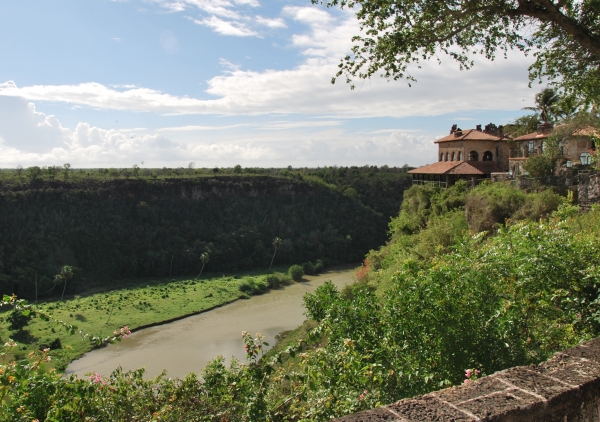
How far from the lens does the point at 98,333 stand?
34656mm

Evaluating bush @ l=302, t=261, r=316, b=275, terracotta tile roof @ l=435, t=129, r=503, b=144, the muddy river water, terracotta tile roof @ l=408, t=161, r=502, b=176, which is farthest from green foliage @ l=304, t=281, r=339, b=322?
bush @ l=302, t=261, r=316, b=275

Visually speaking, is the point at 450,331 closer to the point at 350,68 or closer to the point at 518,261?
the point at 518,261

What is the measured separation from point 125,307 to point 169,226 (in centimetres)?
2656

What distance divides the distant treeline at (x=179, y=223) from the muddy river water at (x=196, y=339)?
20.3 m

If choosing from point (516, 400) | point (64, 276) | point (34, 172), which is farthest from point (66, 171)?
point (516, 400)

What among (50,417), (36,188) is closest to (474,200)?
(50,417)

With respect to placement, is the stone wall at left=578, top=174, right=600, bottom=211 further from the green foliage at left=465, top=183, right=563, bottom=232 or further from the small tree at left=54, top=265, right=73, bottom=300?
the small tree at left=54, top=265, right=73, bottom=300

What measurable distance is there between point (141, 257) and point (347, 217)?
108 feet

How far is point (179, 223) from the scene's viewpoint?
69875mm

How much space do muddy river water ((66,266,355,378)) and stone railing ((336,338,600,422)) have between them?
74.3 feet

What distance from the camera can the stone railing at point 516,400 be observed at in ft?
8.06

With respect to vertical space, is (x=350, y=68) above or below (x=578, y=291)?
above

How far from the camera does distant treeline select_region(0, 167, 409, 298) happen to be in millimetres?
55312

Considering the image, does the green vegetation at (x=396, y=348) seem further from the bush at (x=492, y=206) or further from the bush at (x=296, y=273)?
the bush at (x=296, y=273)
